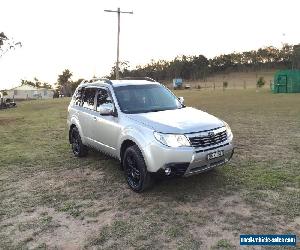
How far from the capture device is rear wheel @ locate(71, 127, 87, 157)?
8.69 m

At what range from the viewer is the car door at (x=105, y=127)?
6785 millimetres

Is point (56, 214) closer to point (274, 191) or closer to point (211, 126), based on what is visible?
point (211, 126)

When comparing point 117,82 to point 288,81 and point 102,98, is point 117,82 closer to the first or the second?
point 102,98

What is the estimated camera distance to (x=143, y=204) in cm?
577

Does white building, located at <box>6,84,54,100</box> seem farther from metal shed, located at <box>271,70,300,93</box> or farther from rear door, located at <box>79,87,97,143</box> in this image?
Answer: rear door, located at <box>79,87,97,143</box>

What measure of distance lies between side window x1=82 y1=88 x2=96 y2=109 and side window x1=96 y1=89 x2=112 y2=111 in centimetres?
25

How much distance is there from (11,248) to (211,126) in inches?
137

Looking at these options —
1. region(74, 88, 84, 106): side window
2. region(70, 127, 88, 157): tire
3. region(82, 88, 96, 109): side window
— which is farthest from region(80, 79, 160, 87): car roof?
region(70, 127, 88, 157): tire

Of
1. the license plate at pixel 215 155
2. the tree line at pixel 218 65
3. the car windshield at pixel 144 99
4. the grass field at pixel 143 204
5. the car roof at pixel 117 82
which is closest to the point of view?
the grass field at pixel 143 204

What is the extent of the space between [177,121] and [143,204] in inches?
57.3

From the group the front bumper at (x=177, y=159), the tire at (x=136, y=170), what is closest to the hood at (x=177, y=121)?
the front bumper at (x=177, y=159)

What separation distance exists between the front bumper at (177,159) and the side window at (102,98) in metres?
1.91

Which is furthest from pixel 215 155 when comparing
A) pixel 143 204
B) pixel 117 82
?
pixel 117 82

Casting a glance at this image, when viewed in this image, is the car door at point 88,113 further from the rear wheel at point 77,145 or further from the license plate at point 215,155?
the license plate at point 215,155
